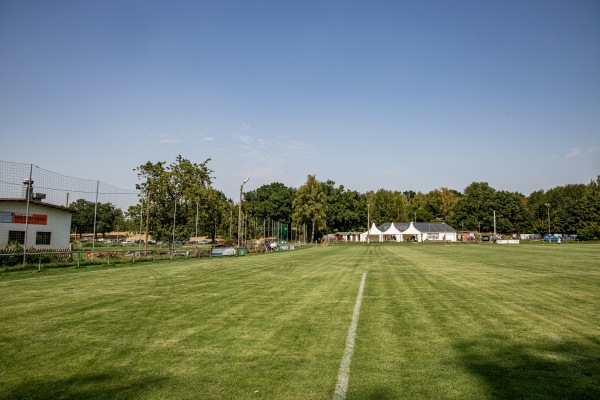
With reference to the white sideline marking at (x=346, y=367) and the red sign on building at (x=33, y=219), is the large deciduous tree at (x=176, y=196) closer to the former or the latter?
the red sign on building at (x=33, y=219)

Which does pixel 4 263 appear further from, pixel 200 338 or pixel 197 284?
pixel 200 338

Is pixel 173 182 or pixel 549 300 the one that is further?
pixel 173 182

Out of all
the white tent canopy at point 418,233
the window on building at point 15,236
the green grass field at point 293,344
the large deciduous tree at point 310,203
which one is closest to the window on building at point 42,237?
the window on building at point 15,236

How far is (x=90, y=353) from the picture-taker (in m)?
5.35

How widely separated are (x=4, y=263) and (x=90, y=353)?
16115 mm

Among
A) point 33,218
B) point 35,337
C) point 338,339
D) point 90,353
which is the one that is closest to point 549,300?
point 338,339

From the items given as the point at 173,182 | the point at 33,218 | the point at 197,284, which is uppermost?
the point at 173,182

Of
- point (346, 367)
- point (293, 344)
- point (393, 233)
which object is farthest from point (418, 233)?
point (346, 367)

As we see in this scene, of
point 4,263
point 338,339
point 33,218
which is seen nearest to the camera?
point 338,339

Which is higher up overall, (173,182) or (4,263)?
(173,182)

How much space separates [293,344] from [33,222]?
82.0 ft

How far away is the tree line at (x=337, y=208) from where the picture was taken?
36.3 meters

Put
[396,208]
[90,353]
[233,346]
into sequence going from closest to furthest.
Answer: [90,353] < [233,346] < [396,208]

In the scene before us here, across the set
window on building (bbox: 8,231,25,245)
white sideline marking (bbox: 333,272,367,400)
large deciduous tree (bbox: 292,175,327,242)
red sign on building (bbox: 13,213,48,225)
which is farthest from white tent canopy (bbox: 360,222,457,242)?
white sideline marking (bbox: 333,272,367,400)
